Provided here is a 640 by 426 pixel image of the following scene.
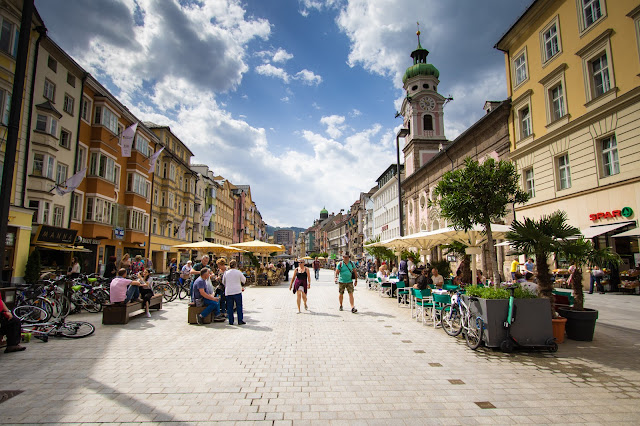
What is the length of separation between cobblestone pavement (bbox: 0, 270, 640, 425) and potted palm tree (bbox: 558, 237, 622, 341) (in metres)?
0.33

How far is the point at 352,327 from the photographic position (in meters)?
9.43

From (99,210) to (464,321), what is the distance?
2518 centimetres

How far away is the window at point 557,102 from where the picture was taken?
19609mm

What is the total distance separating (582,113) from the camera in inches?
703

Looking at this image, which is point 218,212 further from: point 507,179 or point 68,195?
point 507,179

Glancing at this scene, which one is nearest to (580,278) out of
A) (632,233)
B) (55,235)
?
(632,233)

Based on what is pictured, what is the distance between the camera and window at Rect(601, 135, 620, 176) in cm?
1628

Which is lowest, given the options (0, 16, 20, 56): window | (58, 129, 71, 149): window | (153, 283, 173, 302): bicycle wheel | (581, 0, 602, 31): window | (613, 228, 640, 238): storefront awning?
(153, 283, 173, 302): bicycle wheel

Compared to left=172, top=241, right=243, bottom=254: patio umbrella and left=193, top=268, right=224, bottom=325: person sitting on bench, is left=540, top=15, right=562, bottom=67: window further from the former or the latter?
left=172, top=241, right=243, bottom=254: patio umbrella

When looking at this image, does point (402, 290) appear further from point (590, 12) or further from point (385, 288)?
point (590, 12)

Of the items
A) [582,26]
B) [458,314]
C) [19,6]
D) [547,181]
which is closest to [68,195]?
[19,6]

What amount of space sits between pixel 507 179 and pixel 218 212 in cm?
5450

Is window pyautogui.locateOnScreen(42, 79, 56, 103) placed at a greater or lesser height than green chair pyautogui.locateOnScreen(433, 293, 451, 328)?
greater

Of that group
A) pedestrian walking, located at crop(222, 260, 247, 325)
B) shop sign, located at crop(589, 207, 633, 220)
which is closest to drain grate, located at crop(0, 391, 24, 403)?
pedestrian walking, located at crop(222, 260, 247, 325)
